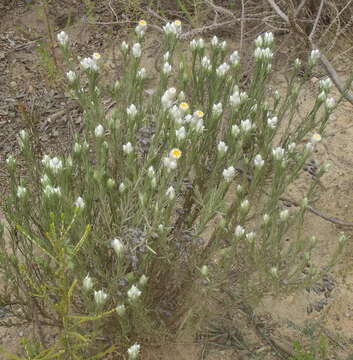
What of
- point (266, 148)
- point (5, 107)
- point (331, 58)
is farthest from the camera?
point (331, 58)

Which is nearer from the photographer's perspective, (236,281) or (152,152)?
(152,152)

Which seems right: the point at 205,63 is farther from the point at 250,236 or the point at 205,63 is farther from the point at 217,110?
the point at 250,236

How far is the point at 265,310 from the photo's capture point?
11.2 feet

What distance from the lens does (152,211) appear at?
261cm

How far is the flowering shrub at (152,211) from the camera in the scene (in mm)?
2420

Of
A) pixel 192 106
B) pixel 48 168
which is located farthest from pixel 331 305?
pixel 48 168

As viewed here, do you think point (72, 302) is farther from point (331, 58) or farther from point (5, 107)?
point (331, 58)

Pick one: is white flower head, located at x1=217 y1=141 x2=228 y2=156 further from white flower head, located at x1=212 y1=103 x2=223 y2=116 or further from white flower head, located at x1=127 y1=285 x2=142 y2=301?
white flower head, located at x1=127 y1=285 x2=142 y2=301

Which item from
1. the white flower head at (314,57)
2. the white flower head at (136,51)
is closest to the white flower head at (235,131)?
the white flower head at (136,51)

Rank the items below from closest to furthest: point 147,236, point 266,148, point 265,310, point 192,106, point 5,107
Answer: point 147,236 < point 266,148 < point 192,106 < point 265,310 < point 5,107

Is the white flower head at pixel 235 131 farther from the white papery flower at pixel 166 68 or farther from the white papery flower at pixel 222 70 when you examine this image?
the white papery flower at pixel 166 68

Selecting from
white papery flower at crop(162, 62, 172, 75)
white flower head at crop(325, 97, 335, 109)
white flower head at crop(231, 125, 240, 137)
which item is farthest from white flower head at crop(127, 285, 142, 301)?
white flower head at crop(325, 97, 335, 109)

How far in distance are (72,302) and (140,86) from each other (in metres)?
1.19

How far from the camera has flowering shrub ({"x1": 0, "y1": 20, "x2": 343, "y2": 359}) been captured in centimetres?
242
